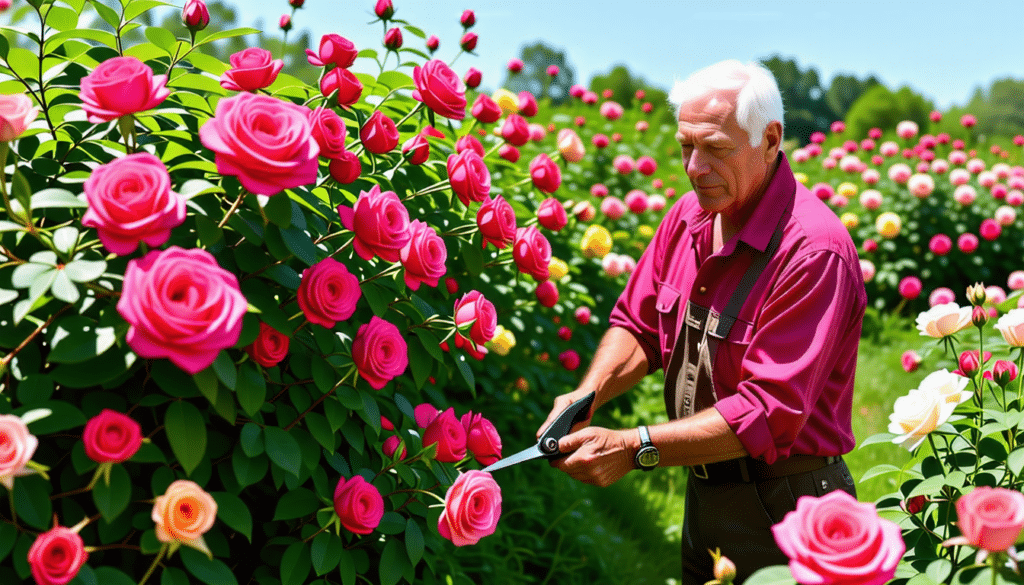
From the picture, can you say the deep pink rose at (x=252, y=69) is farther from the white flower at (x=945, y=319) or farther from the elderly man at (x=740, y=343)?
the white flower at (x=945, y=319)

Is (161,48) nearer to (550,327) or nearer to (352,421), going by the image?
(352,421)

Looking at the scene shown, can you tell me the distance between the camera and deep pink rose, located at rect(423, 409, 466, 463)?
1779 millimetres

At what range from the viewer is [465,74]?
271cm

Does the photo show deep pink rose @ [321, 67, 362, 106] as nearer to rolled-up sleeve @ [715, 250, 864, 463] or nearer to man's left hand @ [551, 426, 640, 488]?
man's left hand @ [551, 426, 640, 488]

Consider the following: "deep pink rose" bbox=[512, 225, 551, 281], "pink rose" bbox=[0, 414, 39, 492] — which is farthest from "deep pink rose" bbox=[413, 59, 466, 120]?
"pink rose" bbox=[0, 414, 39, 492]

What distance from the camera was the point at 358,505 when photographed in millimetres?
1590

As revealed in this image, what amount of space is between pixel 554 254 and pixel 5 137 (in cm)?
318

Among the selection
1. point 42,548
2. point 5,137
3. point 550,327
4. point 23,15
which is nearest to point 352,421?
point 42,548

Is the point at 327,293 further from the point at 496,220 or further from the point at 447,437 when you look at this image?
the point at 496,220

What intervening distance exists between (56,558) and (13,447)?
0.18 metres

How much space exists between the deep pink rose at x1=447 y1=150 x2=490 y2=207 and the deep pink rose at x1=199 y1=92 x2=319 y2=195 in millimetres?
634

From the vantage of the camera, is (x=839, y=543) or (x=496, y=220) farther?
(x=496, y=220)

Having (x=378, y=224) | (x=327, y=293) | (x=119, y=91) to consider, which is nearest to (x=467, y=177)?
(x=378, y=224)

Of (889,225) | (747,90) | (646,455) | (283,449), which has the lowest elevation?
(889,225)
